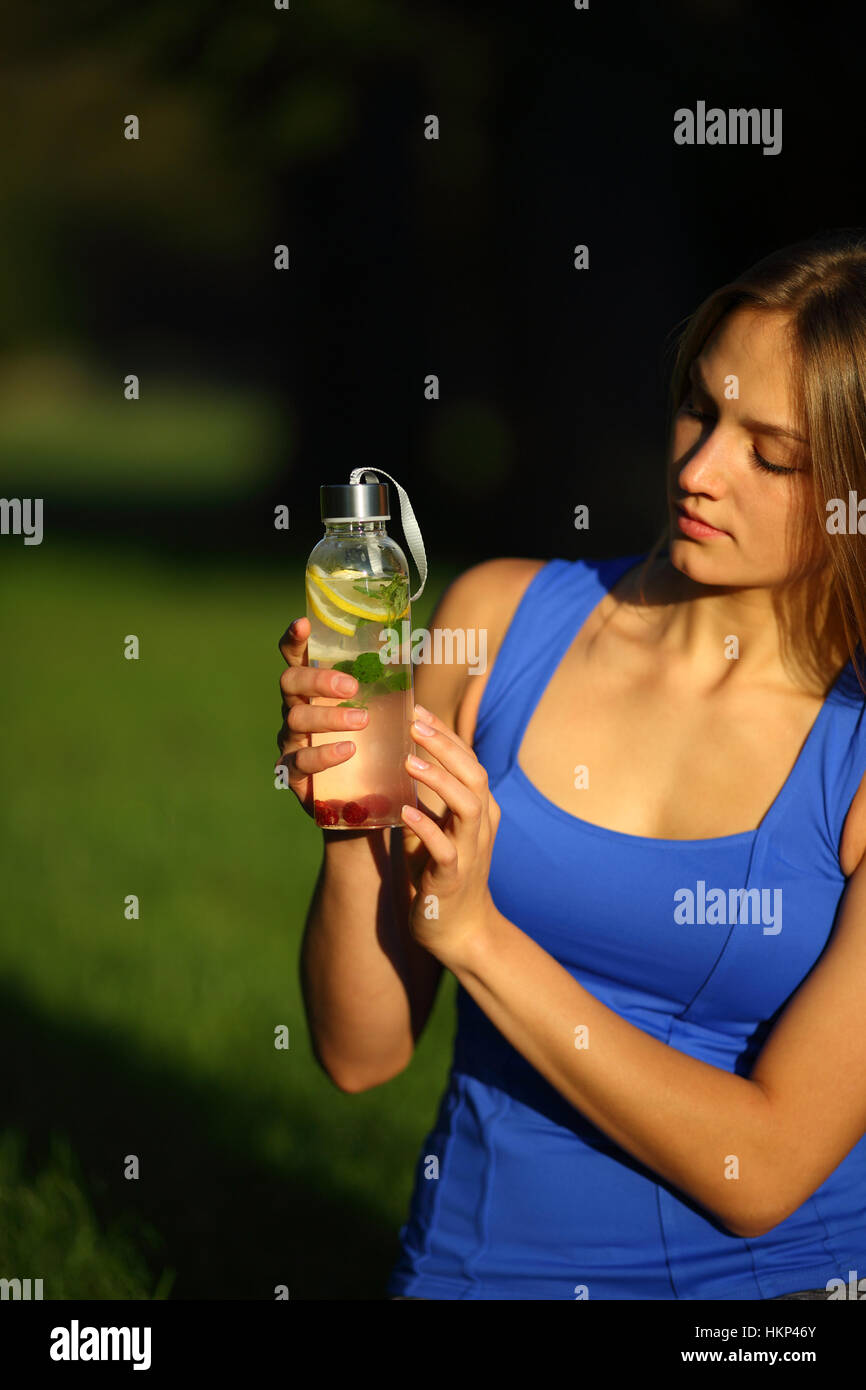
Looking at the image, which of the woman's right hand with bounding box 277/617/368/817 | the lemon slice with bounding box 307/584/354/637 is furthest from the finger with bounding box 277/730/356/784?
the lemon slice with bounding box 307/584/354/637

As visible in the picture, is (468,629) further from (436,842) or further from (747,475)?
(436,842)

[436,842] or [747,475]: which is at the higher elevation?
[747,475]

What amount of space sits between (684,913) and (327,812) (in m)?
0.55

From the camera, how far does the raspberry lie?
5.49ft

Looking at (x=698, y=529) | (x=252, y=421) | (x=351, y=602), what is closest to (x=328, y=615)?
(x=351, y=602)

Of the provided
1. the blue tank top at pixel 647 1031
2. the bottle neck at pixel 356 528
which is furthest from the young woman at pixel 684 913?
the bottle neck at pixel 356 528

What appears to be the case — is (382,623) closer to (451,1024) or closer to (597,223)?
(451,1024)

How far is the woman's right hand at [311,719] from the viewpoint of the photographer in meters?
1.60

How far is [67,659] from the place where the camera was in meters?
9.16

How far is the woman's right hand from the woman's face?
2.02 ft

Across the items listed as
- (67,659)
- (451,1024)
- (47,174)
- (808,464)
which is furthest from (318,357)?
(808,464)

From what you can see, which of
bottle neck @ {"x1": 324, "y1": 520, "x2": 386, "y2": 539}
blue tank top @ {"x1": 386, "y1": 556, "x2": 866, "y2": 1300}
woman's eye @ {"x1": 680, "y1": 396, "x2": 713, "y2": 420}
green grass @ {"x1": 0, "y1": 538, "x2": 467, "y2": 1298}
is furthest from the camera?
green grass @ {"x1": 0, "y1": 538, "x2": 467, "y2": 1298}

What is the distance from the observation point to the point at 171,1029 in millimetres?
4457

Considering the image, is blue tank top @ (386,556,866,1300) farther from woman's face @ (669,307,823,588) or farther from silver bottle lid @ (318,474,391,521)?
silver bottle lid @ (318,474,391,521)
